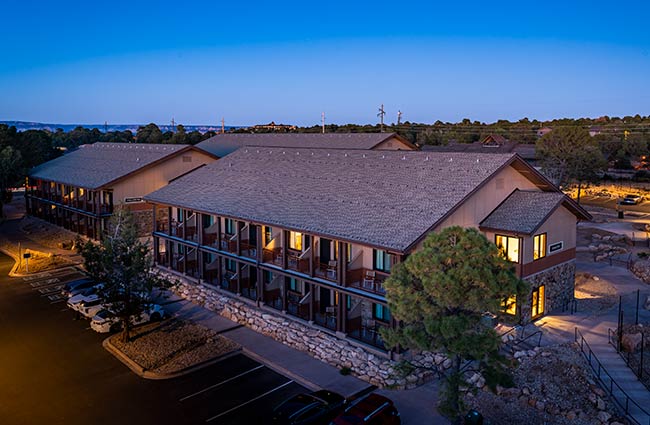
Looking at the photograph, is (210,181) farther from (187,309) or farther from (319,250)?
(319,250)

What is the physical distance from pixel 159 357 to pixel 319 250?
9.59 metres

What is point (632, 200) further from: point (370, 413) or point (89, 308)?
point (89, 308)

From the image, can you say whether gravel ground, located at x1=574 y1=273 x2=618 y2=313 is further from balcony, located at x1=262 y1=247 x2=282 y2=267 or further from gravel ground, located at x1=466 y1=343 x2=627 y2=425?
balcony, located at x1=262 y1=247 x2=282 y2=267

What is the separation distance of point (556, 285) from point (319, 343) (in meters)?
13.5

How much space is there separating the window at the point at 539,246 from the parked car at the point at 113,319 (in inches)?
803

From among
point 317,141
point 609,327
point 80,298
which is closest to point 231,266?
point 80,298

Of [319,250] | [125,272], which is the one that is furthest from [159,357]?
[319,250]

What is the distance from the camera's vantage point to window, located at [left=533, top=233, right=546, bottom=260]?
2689cm

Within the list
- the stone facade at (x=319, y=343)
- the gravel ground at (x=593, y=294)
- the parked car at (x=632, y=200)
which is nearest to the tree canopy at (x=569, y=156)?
the parked car at (x=632, y=200)

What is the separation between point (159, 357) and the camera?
25.3 metres

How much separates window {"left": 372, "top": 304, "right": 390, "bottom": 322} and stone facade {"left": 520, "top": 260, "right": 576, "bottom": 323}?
7100 mm

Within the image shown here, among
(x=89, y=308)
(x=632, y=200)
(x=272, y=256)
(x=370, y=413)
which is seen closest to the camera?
(x=370, y=413)

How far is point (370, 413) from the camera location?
18.2 metres

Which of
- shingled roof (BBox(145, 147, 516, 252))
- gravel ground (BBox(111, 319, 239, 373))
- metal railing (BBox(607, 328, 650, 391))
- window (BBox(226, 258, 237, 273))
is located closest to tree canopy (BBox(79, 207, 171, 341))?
gravel ground (BBox(111, 319, 239, 373))
